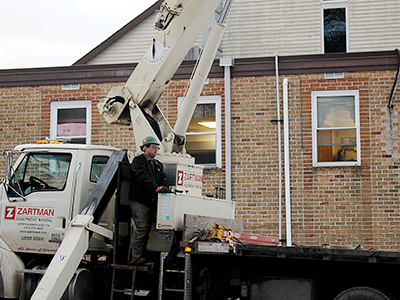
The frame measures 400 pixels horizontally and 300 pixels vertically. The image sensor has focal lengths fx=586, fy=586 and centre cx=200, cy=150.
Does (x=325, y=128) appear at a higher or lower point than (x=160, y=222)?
higher

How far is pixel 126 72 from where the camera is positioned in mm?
13555

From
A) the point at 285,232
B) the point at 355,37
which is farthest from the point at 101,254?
the point at 355,37

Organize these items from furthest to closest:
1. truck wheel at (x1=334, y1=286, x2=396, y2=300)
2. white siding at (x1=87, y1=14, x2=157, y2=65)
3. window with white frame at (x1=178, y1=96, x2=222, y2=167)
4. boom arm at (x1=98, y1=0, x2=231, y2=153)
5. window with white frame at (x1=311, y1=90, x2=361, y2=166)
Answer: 1. white siding at (x1=87, y1=14, x2=157, y2=65)
2. window with white frame at (x1=178, y1=96, x2=222, y2=167)
3. window with white frame at (x1=311, y1=90, x2=361, y2=166)
4. boom arm at (x1=98, y1=0, x2=231, y2=153)
5. truck wheel at (x1=334, y1=286, x2=396, y2=300)

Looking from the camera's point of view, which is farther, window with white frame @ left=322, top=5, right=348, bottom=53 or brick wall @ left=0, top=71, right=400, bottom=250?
window with white frame @ left=322, top=5, right=348, bottom=53

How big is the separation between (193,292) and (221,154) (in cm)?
632

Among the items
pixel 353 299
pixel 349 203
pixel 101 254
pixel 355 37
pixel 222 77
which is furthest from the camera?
pixel 355 37

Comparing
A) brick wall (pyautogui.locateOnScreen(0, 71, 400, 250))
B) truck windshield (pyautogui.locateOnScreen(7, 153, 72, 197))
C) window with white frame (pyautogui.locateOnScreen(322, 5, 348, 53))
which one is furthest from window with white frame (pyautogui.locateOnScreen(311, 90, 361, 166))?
truck windshield (pyautogui.locateOnScreen(7, 153, 72, 197))

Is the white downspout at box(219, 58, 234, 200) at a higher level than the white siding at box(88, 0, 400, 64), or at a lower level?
lower

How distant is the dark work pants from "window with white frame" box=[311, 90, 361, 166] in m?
6.13

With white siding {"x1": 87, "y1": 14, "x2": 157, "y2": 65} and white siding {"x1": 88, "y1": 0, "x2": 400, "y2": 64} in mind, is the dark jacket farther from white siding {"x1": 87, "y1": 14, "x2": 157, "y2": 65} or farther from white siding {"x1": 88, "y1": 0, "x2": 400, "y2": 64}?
white siding {"x1": 87, "y1": 14, "x2": 157, "y2": 65}

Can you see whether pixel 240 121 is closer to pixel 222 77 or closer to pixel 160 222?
pixel 222 77

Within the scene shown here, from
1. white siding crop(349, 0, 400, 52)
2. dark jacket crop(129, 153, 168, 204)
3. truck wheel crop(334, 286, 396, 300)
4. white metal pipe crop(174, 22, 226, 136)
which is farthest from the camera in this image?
white siding crop(349, 0, 400, 52)

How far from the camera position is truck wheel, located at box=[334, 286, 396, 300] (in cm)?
625

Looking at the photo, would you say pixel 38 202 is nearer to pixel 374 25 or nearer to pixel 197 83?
pixel 197 83
